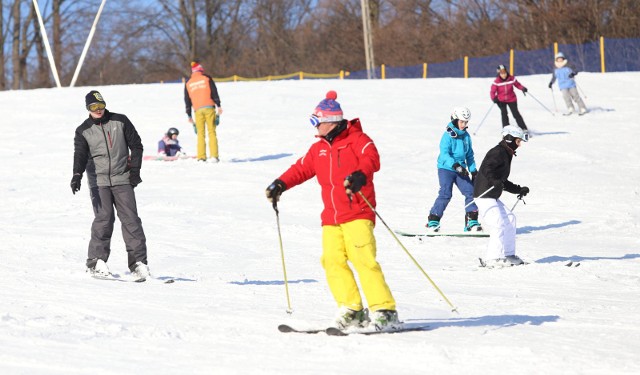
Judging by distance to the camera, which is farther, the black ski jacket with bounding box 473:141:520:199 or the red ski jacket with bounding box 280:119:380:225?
the black ski jacket with bounding box 473:141:520:199

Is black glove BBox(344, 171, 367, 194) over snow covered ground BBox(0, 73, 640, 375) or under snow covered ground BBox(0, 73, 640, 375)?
over

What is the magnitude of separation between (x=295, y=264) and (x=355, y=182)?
4364 millimetres

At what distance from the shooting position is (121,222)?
27.8 feet

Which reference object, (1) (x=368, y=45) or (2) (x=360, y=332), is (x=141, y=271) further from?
(1) (x=368, y=45)

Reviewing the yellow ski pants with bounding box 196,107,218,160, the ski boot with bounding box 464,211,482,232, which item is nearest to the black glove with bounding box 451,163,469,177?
the ski boot with bounding box 464,211,482,232

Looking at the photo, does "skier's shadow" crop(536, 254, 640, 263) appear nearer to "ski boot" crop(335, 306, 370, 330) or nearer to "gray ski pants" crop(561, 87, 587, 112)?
"ski boot" crop(335, 306, 370, 330)

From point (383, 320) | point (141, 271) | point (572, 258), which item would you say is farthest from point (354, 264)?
point (572, 258)

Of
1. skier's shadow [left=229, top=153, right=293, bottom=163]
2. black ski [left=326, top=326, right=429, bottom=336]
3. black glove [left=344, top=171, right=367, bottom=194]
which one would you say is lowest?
skier's shadow [left=229, top=153, right=293, bottom=163]

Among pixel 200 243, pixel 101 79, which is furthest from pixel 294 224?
pixel 101 79

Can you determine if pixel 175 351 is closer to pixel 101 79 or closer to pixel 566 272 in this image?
pixel 566 272

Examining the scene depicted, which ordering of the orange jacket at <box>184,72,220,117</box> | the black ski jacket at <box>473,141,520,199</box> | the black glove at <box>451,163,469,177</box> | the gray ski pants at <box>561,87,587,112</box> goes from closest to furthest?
the black ski jacket at <box>473,141,520,199</box>
the black glove at <box>451,163,469,177</box>
the orange jacket at <box>184,72,220,117</box>
the gray ski pants at <box>561,87,587,112</box>

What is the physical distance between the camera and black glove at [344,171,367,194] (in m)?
5.79

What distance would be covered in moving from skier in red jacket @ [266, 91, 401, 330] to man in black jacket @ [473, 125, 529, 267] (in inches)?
149

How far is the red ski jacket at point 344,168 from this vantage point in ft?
19.9
